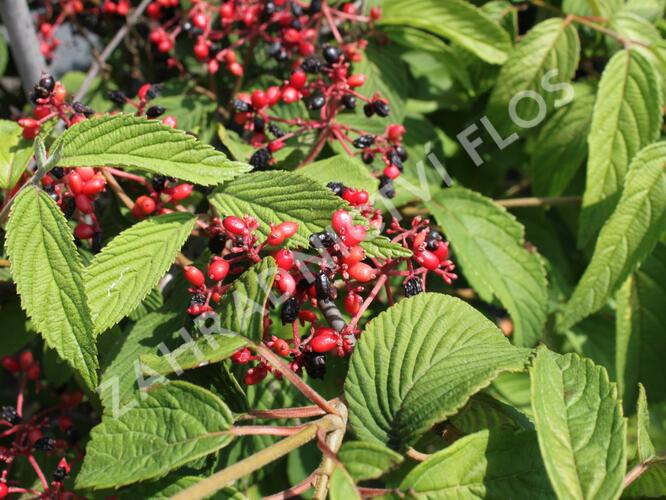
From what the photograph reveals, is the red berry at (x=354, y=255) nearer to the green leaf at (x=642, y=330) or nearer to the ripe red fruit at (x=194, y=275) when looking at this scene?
the ripe red fruit at (x=194, y=275)

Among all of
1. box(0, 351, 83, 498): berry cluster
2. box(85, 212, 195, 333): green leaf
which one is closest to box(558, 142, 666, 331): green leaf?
box(85, 212, 195, 333): green leaf

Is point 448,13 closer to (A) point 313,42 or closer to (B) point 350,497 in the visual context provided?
(A) point 313,42

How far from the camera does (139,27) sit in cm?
355

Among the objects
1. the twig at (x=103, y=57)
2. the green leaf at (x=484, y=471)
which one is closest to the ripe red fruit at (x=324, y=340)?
the green leaf at (x=484, y=471)

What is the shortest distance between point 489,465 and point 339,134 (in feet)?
4.24

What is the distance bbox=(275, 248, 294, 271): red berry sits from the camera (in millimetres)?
1704

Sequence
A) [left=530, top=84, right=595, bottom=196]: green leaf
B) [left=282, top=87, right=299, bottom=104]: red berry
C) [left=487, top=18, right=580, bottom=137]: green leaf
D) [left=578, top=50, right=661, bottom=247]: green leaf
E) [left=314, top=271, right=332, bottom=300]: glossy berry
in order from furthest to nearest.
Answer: [left=530, top=84, right=595, bottom=196]: green leaf, [left=487, top=18, right=580, bottom=137]: green leaf, [left=578, top=50, right=661, bottom=247]: green leaf, [left=282, top=87, right=299, bottom=104]: red berry, [left=314, top=271, right=332, bottom=300]: glossy berry

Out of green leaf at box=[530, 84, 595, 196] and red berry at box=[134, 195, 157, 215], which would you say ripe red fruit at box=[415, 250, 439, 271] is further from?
green leaf at box=[530, 84, 595, 196]

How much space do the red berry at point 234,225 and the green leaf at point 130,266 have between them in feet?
0.51

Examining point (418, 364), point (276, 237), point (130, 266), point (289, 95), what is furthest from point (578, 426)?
point (289, 95)

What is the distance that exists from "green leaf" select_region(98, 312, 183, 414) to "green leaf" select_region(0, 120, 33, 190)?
0.55 m

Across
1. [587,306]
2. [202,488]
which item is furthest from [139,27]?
[202,488]

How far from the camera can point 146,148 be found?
1.76m

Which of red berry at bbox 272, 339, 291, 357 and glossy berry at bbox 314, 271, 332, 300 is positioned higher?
glossy berry at bbox 314, 271, 332, 300
